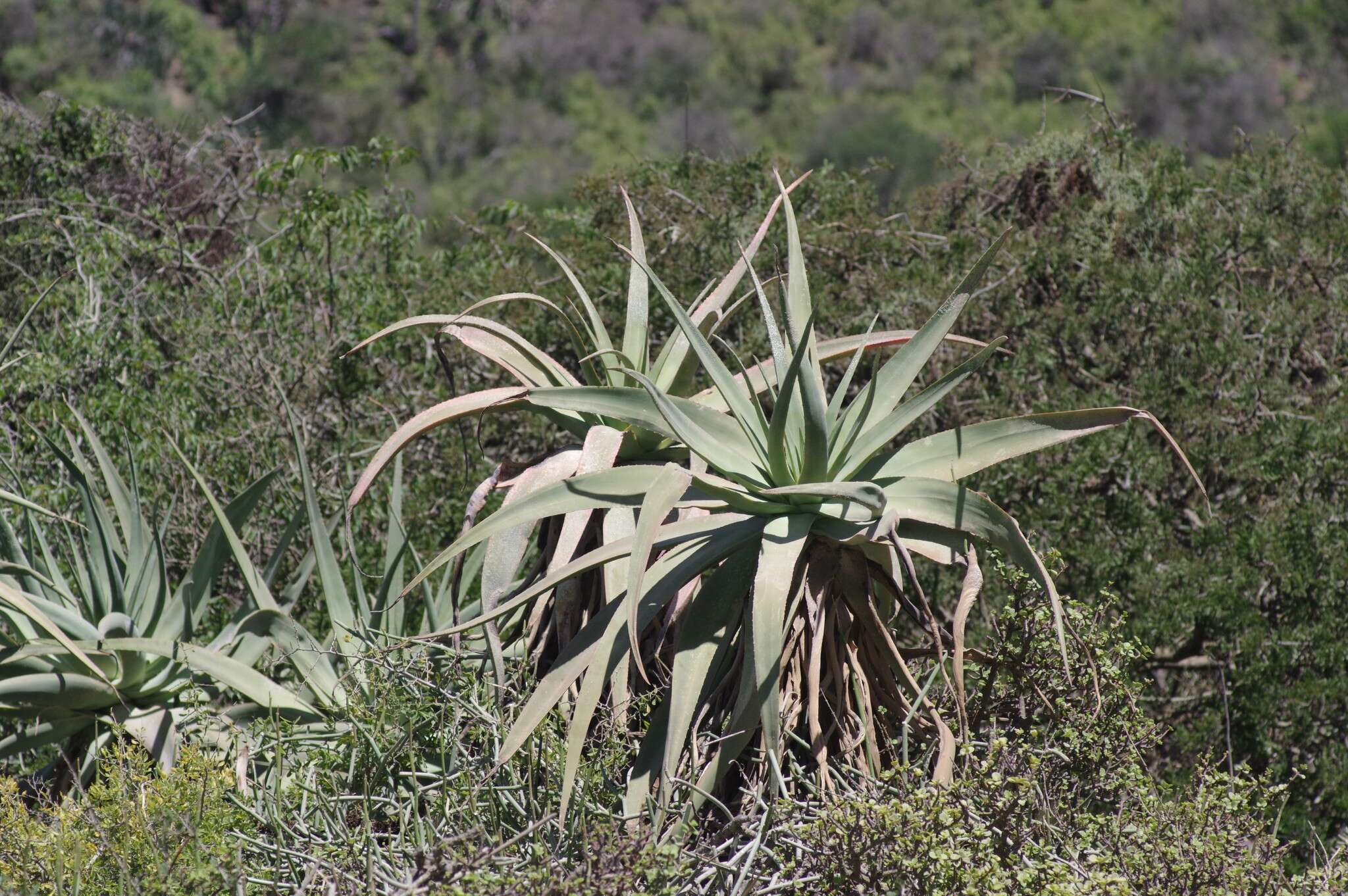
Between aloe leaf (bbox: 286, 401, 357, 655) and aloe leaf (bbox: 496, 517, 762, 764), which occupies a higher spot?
aloe leaf (bbox: 496, 517, 762, 764)

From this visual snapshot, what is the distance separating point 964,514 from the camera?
3211mm

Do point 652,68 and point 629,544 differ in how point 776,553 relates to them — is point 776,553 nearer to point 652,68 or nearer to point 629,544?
point 629,544

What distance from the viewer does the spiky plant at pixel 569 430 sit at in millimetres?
3539

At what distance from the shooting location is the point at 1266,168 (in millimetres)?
7262

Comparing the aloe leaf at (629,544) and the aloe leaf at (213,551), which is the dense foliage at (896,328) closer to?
the aloe leaf at (629,544)

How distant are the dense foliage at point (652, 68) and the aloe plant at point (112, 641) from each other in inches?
993

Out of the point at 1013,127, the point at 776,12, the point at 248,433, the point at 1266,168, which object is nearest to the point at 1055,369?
the point at 1266,168

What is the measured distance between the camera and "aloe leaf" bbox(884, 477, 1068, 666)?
10.1 feet

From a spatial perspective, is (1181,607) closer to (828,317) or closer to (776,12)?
(828,317)

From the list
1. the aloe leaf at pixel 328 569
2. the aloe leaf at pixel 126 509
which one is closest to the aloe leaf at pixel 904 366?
the aloe leaf at pixel 328 569

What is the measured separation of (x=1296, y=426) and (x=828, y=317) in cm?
224

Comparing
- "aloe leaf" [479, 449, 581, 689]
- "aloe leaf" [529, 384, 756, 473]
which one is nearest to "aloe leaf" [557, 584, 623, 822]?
"aloe leaf" [479, 449, 581, 689]

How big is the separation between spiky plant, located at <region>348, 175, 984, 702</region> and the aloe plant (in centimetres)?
89

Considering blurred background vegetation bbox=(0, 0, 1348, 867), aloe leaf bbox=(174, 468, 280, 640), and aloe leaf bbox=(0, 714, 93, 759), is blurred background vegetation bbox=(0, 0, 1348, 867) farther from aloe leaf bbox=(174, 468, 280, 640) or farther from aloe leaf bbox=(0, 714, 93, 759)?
aloe leaf bbox=(0, 714, 93, 759)
